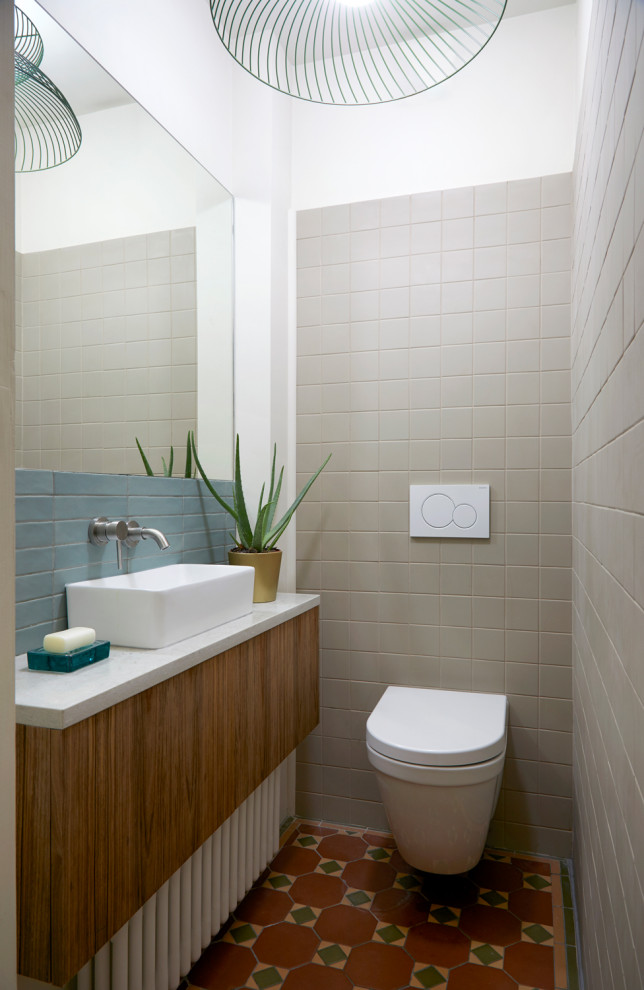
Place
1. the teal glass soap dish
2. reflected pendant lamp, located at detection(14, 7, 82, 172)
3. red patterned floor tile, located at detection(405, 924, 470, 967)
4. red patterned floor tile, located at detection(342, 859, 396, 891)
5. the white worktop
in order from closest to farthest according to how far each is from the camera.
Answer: the white worktop → the teal glass soap dish → reflected pendant lamp, located at detection(14, 7, 82, 172) → red patterned floor tile, located at detection(405, 924, 470, 967) → red patterned floor tile, located at detection(342, 859, 396, 891)

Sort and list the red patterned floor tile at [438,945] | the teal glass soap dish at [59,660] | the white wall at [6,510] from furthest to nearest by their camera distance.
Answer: the red patterned floor tile at [438,945] → the teal glass soap dish at [59,660] → the white wall at [6,510]

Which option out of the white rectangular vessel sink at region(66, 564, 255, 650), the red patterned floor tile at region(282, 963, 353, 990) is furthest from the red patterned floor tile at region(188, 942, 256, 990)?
the white rectangular vessel sink at region(66, 564, 255, 650)

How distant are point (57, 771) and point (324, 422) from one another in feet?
5.01

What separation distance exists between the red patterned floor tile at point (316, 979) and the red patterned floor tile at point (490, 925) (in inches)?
14.9

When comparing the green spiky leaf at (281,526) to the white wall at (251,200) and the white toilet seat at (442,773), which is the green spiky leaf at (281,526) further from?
the white toilet seat at (442,773)

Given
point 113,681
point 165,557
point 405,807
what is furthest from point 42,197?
point 405,807

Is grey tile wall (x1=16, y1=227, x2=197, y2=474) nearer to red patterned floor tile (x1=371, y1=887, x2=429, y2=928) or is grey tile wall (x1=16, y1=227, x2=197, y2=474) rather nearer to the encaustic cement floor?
the encaustic cement floor

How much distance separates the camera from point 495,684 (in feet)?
6.81

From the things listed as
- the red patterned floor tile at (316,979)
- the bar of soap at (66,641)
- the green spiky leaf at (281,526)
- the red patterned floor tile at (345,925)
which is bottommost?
the red patterned floor tile at (345,925)

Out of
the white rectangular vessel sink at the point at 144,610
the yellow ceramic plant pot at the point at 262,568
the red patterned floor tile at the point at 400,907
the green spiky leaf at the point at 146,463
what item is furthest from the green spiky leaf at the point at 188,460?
the red patterned floor tile at the point at 400,907

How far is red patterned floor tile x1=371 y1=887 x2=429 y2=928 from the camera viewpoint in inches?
67.9

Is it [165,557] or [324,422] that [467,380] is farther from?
[165,557]

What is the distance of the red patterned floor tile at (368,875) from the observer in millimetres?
1874

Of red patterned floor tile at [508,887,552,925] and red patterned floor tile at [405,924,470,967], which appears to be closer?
red patterned floor tile at [405,924,470,967]
